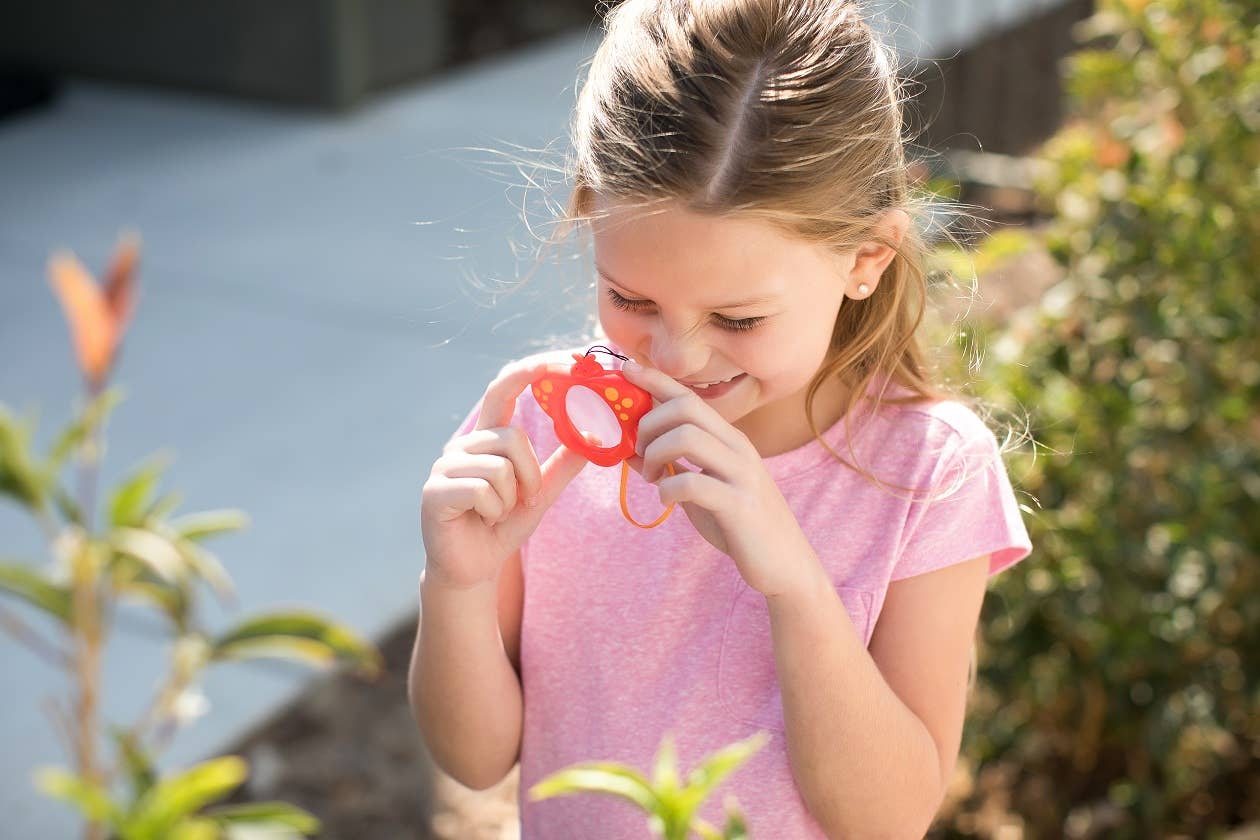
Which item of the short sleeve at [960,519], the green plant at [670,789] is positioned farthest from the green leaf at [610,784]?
the short sleeve at [960,519]

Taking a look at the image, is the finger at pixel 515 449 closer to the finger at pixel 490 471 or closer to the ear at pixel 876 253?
the finger at pixel 490 471

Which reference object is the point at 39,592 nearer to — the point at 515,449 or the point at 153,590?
the point at 153,590

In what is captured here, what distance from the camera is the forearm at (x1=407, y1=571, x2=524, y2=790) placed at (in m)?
1.43

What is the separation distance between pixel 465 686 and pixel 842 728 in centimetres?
38

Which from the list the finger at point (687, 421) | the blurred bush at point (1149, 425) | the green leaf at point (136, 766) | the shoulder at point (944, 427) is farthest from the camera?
the blurred bush at point (1149, 425)

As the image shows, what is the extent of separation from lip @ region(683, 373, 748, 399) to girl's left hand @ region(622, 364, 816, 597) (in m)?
0.08

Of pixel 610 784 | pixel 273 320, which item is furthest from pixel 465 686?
pixel 273 320

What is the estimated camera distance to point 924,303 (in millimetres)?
1550

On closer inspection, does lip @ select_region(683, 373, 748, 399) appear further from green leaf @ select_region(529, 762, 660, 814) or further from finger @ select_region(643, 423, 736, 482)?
green leaf @ select_region(529, 762, 660, 814)

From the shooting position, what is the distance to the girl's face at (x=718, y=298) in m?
1.28

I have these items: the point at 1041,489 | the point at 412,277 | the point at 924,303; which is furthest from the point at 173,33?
the point at 924,303

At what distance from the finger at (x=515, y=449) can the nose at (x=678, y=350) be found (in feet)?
0.47

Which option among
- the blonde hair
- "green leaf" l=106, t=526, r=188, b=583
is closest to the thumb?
the blonde hair

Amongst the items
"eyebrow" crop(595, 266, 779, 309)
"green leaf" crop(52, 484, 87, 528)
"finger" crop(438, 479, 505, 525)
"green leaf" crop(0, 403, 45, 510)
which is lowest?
"green leaf" crop(52, 484, 87, 528)
